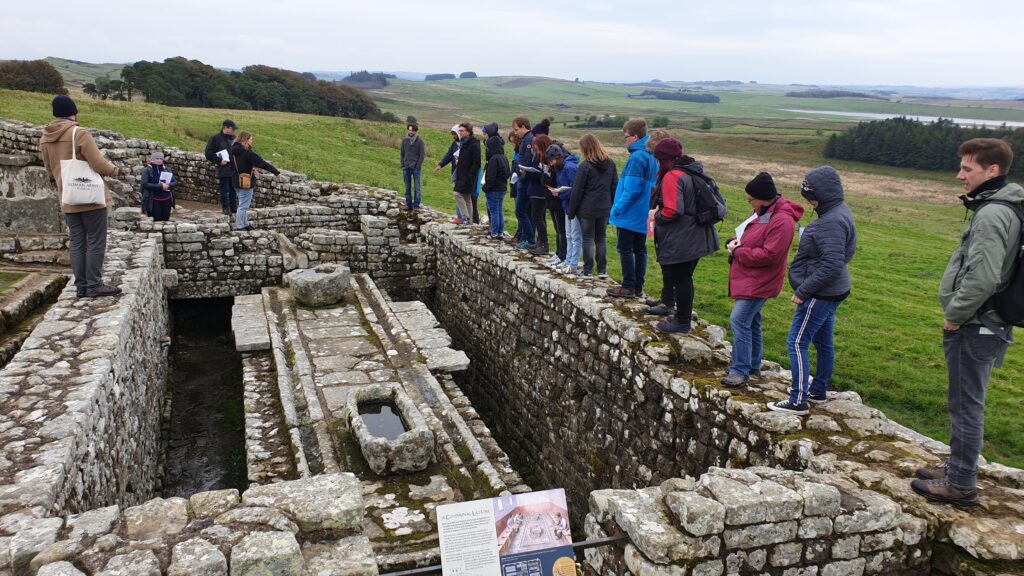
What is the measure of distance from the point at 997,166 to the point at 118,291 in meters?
8.65

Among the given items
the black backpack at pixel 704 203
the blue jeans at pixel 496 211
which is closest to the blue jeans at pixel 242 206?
the blue jeans at pixel 496 211

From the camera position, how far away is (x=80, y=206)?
23.6ft

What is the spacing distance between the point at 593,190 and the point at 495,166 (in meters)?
3.14

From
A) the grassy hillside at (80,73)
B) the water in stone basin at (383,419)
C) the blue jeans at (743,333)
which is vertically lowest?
the water in stone basin at (383,419)

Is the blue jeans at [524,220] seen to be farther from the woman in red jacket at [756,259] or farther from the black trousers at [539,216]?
the woman in red jacket at [756,259]

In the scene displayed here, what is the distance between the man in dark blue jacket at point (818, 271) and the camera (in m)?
5.33

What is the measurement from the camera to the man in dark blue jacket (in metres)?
5.33

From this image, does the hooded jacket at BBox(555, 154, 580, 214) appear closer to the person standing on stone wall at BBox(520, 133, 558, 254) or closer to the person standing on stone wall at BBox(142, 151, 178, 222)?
the person standing on stone wall at BBox(520, 133, 558, 254)

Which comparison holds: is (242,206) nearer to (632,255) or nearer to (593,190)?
(593,190)

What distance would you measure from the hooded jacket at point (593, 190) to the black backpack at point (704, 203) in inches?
77.1

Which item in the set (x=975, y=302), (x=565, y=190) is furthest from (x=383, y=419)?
(x=975, y=302)

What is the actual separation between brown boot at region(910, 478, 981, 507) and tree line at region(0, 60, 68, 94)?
122ft

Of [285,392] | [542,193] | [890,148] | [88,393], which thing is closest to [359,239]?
[542,193]

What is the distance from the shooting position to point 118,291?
793cm
